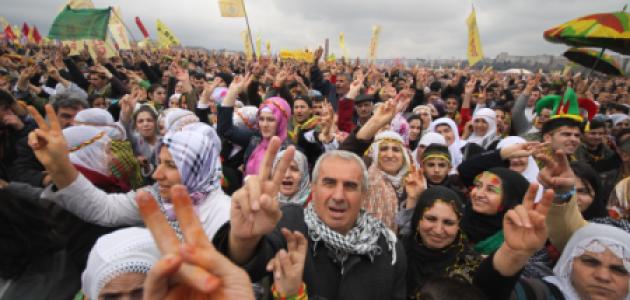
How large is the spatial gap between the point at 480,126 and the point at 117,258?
15.7 ft

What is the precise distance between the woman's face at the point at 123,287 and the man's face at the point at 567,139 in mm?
3713

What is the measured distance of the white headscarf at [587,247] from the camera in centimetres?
167

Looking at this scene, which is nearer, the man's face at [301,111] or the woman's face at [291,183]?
the woman's face at [291,183]

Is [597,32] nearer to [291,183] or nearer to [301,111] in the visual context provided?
[301,111]

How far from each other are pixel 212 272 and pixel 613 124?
287 inches

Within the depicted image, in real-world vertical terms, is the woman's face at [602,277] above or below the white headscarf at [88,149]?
A: below

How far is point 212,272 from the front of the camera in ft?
2.97

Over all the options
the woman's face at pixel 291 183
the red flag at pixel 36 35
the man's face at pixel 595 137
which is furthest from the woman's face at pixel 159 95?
the red flag at pixel 36 35

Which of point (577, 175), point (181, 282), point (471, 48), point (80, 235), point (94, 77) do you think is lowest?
point (80, 235)

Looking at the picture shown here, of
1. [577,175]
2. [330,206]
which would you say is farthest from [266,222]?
[577,175]

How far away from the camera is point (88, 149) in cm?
237

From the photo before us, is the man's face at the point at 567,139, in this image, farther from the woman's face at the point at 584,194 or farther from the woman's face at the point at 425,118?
the woman's face at the point at 425,118

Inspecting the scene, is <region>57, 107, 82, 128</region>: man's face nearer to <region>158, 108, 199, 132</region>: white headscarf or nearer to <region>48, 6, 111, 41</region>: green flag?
<region>158, 108, 199, 132</region>: white headscarf

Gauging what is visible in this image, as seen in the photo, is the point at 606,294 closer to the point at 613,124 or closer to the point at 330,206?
the point at 330,206
